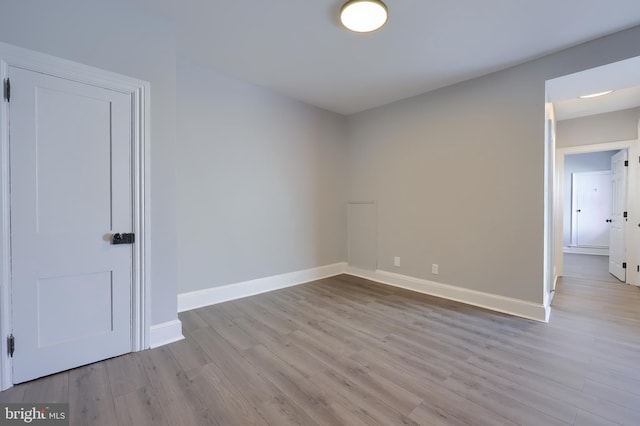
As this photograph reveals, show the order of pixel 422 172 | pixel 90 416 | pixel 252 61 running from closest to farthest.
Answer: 1. pixel 90 416
2. pixel 252 61
3. pixel 422 172

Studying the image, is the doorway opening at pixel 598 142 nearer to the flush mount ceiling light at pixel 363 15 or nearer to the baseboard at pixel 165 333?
the flush mount ceiling light at pixel 363 15

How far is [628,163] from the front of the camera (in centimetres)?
420

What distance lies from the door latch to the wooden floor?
89cm

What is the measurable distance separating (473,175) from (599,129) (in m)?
2.86

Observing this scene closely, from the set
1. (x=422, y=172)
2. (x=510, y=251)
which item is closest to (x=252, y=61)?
(x=422, y=172)

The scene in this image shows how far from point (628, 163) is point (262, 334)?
5.87m

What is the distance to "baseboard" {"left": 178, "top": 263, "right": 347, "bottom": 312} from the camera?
311 cm

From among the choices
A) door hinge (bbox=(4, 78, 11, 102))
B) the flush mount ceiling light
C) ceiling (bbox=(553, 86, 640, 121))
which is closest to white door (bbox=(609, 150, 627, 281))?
ceiling (bbox=(553, 86, 640, 121))

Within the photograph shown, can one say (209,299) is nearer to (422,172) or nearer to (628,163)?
(422,172)

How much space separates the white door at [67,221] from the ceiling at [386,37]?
1027 millimetres

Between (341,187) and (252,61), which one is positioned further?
(341,187)

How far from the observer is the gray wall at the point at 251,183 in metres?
3.11

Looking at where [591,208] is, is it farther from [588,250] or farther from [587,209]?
[588,250]
